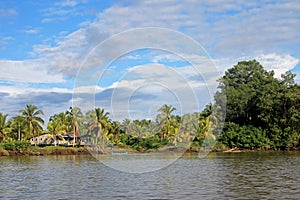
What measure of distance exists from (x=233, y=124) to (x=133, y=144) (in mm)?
16924

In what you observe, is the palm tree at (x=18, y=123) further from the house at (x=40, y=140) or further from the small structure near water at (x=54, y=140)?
the small structure near water at (x=54, y=140)

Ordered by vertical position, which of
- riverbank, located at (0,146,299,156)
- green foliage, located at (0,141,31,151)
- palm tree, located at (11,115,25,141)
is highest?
palm tree, located at (11,115,25,141)

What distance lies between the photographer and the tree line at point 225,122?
60031 millimetres

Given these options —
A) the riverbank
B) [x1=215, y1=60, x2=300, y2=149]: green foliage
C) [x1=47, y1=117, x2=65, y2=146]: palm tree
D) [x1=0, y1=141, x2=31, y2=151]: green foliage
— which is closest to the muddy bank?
the riverbank

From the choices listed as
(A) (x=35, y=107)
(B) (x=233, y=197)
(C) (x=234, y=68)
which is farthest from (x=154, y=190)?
(C) (x=234, y=68)

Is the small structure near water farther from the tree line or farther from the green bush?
the green bush

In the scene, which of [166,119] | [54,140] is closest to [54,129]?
[54,140]

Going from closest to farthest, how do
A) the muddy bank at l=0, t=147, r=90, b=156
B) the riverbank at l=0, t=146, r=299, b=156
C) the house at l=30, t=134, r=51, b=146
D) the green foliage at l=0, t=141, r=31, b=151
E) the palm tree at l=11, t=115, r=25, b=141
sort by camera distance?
the muddy bank at l=0, t=147, r=90, b=156 < the green foliage at l=0, t=141, r=31, b=151 < the riverbank at l=0, t=146, r=299, b=156 < the palm tree at l=11, t=115, r=25, b=141 < the house at l=30, t=134, r=51, b=146

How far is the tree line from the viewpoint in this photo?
60.0 meters

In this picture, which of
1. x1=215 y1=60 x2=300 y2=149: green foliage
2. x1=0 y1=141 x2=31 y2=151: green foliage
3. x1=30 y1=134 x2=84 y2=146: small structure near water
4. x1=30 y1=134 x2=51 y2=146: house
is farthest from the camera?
x1=30 y1=134 x2=51 y2=146: house

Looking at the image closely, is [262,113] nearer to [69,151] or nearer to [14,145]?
[69,151]

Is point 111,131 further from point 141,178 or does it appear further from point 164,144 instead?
point 141,178

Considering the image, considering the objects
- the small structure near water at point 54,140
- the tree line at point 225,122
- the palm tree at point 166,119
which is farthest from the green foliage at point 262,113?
the small structure near water at point 54,140

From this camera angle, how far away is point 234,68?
76500mm
